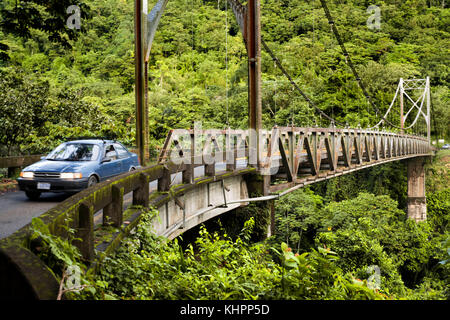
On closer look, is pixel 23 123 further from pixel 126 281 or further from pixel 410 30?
pixel 410 30

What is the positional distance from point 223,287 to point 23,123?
13319 mm

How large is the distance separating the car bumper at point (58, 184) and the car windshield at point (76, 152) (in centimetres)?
81

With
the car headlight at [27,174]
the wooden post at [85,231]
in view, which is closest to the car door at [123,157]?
the car headlight at [27,174]

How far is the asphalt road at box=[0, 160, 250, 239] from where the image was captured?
221 inches

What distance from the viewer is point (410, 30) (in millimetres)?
62219

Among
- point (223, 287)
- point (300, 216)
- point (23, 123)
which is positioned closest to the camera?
point (223, 287)

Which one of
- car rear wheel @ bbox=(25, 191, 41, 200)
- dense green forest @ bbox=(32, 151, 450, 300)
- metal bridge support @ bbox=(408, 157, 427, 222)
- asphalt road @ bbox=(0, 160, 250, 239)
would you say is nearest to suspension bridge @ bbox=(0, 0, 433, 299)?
dense green forest @ bbox=(32, 151, 450, 300)

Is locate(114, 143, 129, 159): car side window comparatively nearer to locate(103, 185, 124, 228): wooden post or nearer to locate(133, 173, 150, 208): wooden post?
locate(133, 173, 150, 208): wooden post

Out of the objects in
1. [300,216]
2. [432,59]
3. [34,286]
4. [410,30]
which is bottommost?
[300,216]

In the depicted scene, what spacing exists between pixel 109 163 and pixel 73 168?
0.93 m

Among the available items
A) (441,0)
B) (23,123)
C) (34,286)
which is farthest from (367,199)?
(441,0)

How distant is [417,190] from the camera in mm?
39094

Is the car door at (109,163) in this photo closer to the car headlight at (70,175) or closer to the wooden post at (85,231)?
the car headlight at (70,175)

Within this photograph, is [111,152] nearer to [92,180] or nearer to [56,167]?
[92,180]
